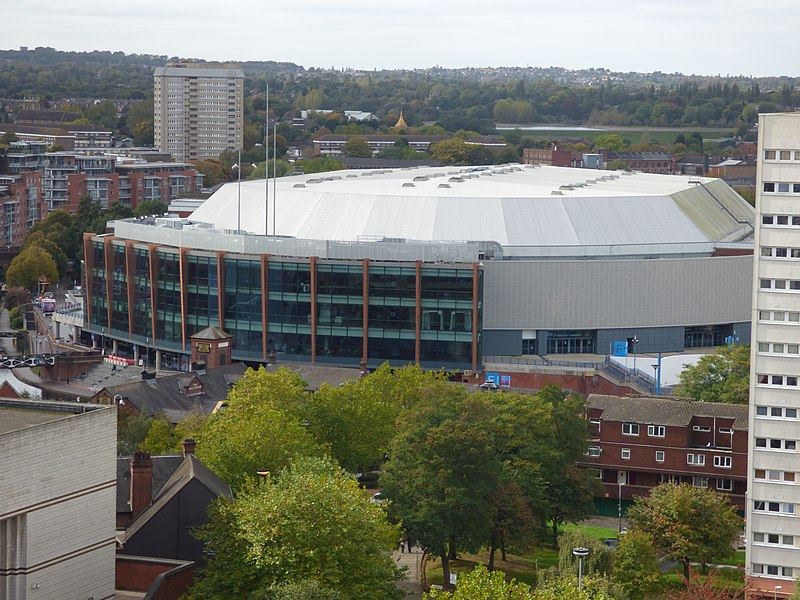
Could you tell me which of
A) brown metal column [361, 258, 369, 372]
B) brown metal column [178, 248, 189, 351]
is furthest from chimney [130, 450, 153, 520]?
brown metal column [178, 248, 189, 351]

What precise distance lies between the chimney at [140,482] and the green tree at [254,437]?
13.3ft

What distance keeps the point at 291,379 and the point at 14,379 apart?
3289 cm

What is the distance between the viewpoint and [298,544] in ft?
201

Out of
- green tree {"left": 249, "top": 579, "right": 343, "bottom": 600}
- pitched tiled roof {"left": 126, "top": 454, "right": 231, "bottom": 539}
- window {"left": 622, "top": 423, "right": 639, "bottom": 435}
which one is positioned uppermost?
pitched tiled roof {"left": 126, "top": 454, "right": 231, "bottom": 539}

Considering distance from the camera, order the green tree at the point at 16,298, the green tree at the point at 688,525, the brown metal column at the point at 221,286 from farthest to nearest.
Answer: the green tree at the point at 16,298 < the brown metal column at the point at 221,286 < the green tree at the point at 688,525

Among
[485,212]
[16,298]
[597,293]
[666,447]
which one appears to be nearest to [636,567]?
[666,447]

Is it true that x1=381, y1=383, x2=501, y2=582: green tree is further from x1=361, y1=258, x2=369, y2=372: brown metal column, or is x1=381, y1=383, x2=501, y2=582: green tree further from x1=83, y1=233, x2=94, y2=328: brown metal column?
x1=83, y1=233, x2=94, y2=328: brown metal column

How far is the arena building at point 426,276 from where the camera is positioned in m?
123

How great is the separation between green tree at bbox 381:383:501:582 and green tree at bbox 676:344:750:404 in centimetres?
3305

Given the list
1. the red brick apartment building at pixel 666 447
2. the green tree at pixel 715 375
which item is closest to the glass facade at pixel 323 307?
the green tree at pixel 715 375

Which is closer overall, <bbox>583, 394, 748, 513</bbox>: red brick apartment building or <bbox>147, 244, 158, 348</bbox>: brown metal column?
<bbox>583, 394, 748, 513</bbox>: red brick apartment building

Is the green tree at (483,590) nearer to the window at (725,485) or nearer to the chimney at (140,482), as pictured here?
the chimney at (140,482)

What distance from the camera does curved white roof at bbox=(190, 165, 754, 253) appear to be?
13212 centimetres

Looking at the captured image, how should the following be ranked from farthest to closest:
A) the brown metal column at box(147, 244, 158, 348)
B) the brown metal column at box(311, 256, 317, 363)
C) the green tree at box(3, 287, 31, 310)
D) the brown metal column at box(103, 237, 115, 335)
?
the green tree at box(3, 287, 31, 310)
the brown metal column at box(103, 237, 115, 335)
the brown metal column at box(147, 244, 158, 348)
the brown metal column at box(311, 256, 317, 363)
